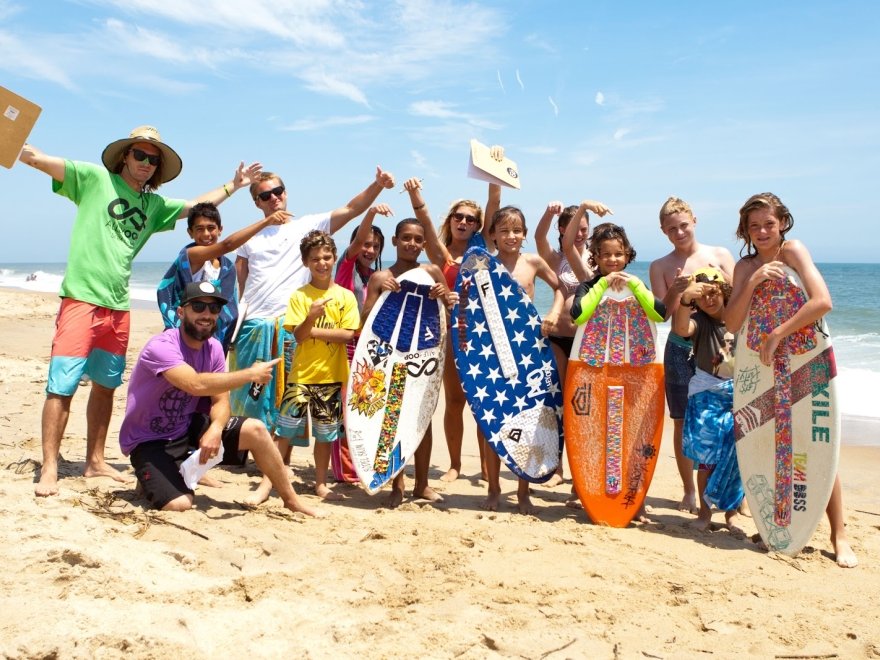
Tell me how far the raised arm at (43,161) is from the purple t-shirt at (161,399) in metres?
1.08

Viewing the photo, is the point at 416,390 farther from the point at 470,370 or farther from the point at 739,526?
the point at 739,526

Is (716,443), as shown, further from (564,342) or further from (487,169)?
(487,169)

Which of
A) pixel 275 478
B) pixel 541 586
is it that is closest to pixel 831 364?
pixel 541 586

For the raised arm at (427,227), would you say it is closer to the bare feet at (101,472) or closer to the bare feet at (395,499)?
the bare feet at (395,499)

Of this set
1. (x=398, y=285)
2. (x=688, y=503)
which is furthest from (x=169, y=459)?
(x=688, y=503)

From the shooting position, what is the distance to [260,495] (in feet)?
13.1

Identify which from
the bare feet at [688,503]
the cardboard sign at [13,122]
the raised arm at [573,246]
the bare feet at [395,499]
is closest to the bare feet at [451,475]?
the bare feet at [395,499]

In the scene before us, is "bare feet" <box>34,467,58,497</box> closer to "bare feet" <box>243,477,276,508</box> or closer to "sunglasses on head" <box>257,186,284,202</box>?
"bare feet" <box>243,477,276,508</box>

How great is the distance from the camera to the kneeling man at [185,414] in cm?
356

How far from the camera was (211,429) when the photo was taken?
359cm

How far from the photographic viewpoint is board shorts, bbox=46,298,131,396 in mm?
3723

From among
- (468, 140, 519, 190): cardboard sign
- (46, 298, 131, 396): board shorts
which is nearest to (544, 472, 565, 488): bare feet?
(468, 140, 519, 190): cardboard sign

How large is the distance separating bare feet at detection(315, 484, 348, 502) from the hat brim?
6.68 feet

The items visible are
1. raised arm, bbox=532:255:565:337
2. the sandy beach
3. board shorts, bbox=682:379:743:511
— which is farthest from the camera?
raised arm, bbox=532:255:565:337
